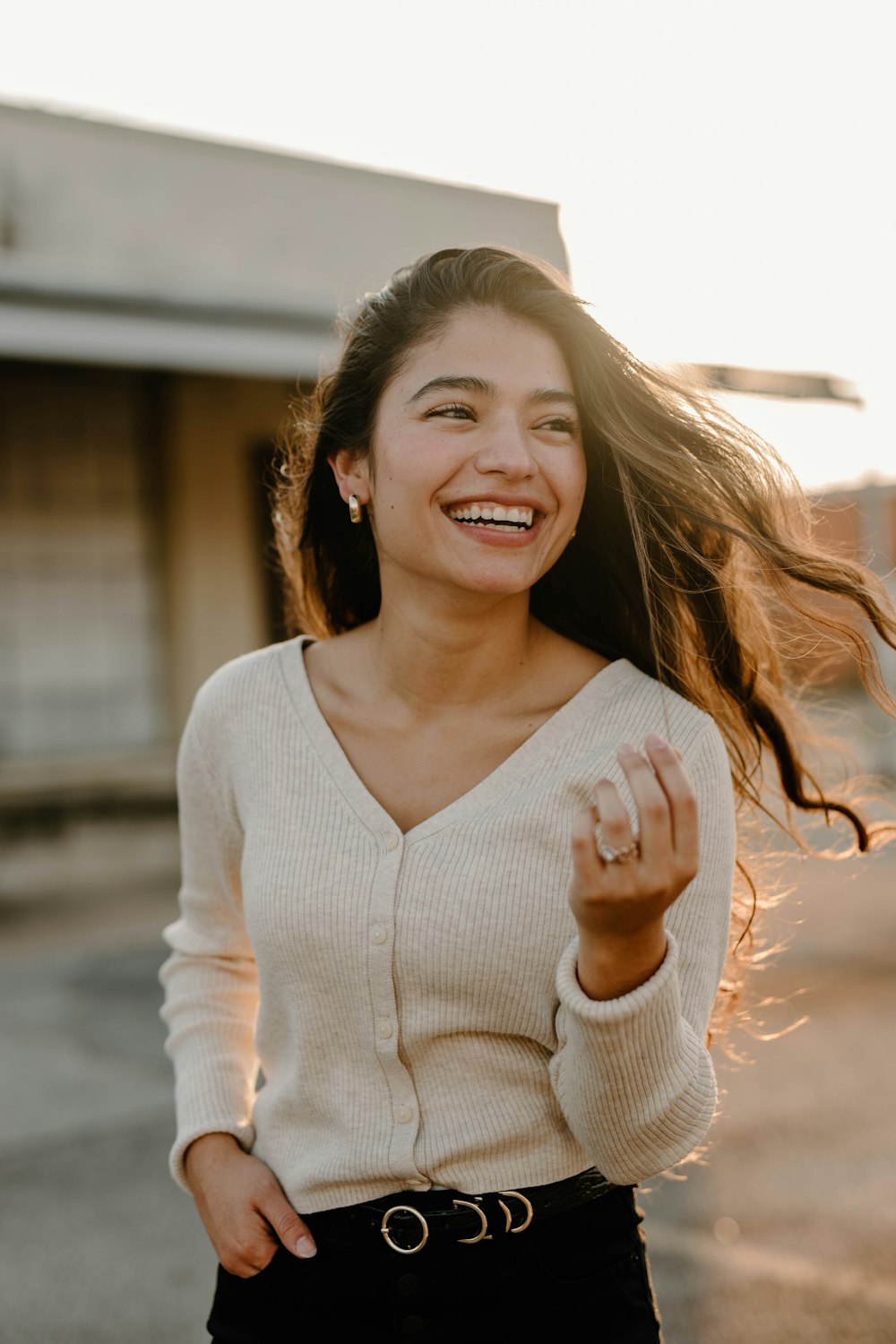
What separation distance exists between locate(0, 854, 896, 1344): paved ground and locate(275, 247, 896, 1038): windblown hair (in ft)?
4.47

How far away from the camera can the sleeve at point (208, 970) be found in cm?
208

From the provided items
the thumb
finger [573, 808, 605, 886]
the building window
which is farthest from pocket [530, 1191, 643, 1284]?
the building window

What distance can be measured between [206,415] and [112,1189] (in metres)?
5.85

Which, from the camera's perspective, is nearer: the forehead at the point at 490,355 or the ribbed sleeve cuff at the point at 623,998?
the ribbed sleeve cuff at the point at 623,998

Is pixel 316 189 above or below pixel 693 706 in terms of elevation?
Answer: above

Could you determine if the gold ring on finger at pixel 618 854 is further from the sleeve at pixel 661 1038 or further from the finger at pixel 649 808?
the sleeve at pixel 661 1038

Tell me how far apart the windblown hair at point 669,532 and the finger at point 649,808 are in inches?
25.9

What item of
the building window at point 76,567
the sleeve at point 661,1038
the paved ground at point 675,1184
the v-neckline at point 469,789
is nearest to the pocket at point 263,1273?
the sleeve at point 661,1038

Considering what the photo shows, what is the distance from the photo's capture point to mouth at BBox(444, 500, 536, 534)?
187 centimetres

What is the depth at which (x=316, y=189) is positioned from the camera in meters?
8.44

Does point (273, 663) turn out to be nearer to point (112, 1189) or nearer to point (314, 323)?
point (112, 1189)

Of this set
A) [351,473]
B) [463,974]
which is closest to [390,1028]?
[463,974]

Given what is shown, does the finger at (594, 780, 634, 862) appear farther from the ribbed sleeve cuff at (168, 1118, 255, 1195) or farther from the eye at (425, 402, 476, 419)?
the ribbed sleeve cuff at (168, 1118, 255, 1195)

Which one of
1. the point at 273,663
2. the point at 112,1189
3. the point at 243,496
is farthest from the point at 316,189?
the point at 273,663
